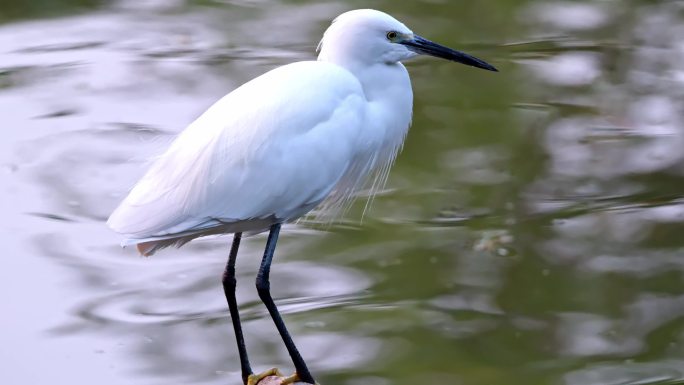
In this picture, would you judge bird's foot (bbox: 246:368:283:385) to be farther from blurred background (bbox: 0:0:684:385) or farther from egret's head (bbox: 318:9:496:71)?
egret's head (bbox: 318:9:496:71)

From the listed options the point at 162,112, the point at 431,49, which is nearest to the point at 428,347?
the point at 431,49

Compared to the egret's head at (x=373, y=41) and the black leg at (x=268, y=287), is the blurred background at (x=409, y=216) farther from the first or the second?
the egret's head at (x=373, y=41)

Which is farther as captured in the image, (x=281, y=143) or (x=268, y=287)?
(x=268, y=287)

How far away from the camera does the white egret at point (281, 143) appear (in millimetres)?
3170

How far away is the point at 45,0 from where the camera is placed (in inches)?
301

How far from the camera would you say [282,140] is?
323 centimetres

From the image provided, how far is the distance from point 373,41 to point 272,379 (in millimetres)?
989

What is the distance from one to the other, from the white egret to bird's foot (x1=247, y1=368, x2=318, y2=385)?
0.01 metres

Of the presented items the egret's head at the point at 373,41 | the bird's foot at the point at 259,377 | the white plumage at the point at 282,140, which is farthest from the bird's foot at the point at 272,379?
the egret's head at the point at 373,41

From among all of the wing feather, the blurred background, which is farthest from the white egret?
the blurred background

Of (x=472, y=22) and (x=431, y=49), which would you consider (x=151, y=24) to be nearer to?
(x=472, y=22)

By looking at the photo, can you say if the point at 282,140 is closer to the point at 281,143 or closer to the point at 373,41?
the point at 281,143

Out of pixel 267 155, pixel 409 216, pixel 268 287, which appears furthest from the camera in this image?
pixel 409 216

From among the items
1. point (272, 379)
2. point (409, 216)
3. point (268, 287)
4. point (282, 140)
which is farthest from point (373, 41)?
point (409, 216)
